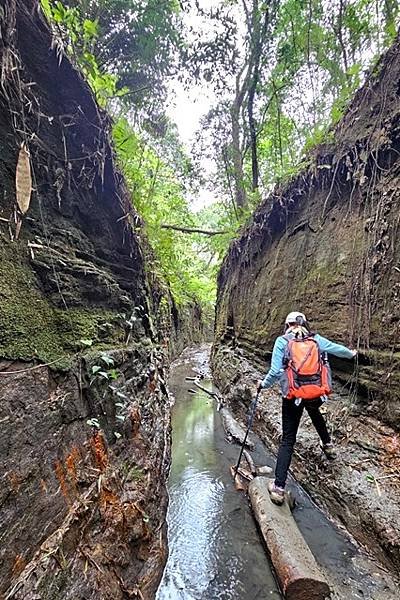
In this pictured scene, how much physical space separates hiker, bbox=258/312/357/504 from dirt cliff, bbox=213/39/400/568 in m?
0.59

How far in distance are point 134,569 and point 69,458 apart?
50.8 inches

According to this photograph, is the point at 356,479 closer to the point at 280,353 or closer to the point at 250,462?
the point at 280,353

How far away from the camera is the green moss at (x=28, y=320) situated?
7.15ft

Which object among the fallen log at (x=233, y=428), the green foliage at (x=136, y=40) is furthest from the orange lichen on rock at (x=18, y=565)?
the green foliage at (x=136, y=40)

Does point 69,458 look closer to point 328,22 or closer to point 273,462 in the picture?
point 273,462

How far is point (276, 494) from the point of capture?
159 inches

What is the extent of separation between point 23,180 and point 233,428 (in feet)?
21.1

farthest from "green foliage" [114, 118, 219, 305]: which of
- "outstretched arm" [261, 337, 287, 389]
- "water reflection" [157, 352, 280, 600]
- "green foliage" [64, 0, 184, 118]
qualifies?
"water reflection" [157, 352, 280, 600]

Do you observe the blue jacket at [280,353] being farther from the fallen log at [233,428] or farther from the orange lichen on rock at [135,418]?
the fallen log at [233,428]

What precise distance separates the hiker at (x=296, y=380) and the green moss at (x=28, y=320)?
2430 mm

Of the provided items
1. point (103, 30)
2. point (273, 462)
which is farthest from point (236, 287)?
point (103, 30)

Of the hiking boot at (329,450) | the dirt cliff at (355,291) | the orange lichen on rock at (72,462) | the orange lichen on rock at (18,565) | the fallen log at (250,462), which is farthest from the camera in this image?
the fallen log at (250,462)

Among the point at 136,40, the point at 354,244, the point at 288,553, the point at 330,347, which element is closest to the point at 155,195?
the point at 136,40

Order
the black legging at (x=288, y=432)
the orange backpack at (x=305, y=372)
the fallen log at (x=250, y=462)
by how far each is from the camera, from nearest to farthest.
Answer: the orange backpack at (x=305, y=372)
the black legging at (x=288, y=432)
the fallen log at (x=250, y=462)
